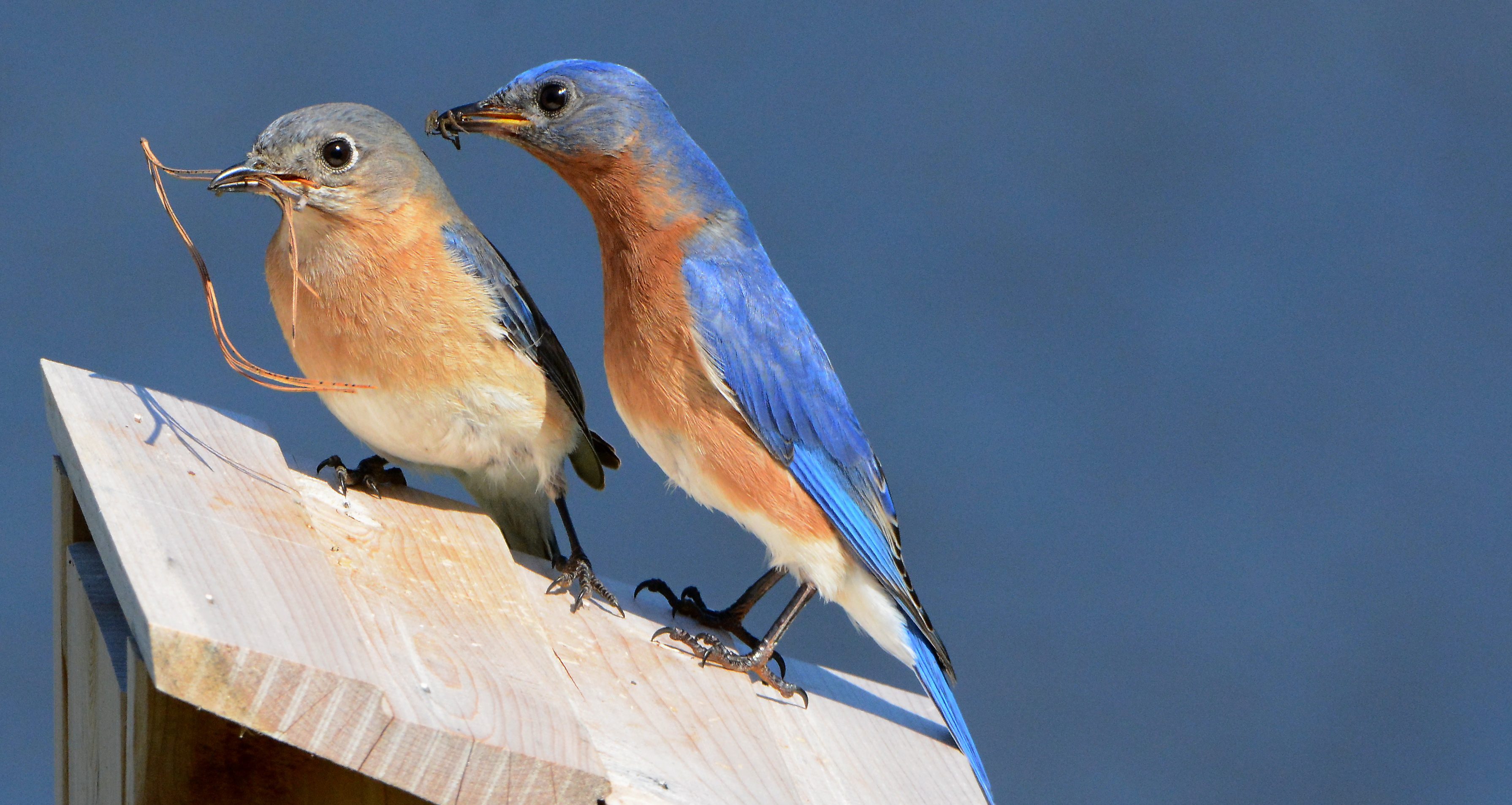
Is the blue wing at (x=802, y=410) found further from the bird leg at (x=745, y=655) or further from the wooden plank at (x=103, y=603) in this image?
the wooden plank at (x=103, y=603)

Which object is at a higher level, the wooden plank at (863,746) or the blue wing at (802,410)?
the blue wing at (802,410)

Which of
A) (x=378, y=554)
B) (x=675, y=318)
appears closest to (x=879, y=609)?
(x=675, y=318)

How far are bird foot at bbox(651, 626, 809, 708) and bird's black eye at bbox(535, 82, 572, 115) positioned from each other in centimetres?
105

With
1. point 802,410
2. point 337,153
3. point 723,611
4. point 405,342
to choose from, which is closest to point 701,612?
point 723,611

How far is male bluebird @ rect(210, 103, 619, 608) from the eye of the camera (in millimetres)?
2975

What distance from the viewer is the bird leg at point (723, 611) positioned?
10.7 feet

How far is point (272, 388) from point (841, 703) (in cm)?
128

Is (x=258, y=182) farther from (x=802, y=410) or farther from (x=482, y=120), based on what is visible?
(x=802, y=410)

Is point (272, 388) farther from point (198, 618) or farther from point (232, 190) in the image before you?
point (198, 618)

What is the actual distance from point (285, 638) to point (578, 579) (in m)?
1.09

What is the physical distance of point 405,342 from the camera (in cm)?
303

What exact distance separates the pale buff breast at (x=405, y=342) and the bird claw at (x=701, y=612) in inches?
16.6

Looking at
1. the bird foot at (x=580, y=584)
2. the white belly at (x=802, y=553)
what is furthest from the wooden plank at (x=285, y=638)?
the white belly at (x=802, y=553)

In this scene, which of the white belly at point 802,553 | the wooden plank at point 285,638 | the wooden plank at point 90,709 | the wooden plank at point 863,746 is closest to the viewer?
the wooden plank at point 285,638
